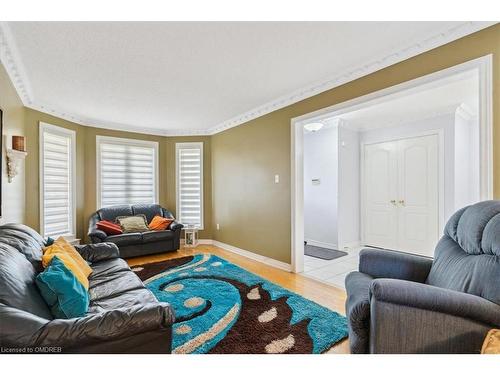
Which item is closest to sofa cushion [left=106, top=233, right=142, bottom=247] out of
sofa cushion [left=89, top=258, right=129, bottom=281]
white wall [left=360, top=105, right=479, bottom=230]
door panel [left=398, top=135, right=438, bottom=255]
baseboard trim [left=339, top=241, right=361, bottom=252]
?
sofa cushion [left=89, top=258, right=129, bottom=281]

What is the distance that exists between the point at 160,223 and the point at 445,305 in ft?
14.5

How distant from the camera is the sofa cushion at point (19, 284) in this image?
1236 mm

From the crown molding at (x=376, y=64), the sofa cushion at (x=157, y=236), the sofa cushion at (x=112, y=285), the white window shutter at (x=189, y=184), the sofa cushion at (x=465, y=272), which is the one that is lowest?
the sofa cushion at (x=157, y=236)

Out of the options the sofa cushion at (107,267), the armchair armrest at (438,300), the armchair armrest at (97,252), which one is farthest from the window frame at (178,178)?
the armchair armrest at (438,300)

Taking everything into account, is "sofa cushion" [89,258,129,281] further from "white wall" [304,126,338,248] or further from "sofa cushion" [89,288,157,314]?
"white wall" [304,126,338,248]

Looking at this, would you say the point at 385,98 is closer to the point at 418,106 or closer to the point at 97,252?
the point at 418,106

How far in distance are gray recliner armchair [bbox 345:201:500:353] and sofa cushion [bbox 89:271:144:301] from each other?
5.60ft

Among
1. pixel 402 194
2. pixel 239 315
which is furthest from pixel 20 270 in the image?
pixel 402 194

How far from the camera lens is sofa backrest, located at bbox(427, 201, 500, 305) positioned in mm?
1319

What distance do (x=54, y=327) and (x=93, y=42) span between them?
2225 mm

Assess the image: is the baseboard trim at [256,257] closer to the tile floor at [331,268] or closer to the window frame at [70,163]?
the tile floor at [331,268]

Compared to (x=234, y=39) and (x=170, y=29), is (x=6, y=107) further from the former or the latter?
(x=234, y=39)

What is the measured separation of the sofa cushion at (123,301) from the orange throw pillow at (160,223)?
2.86 m
